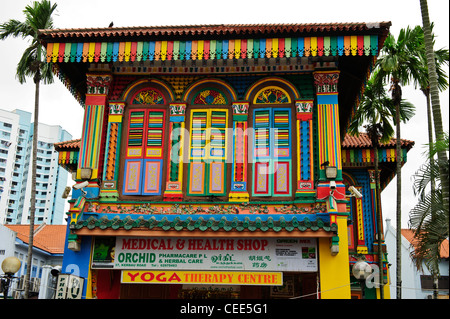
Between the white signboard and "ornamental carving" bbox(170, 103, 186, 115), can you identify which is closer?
the white signboard

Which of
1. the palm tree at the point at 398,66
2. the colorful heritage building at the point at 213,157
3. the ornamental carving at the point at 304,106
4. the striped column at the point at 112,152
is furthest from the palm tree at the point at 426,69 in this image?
the striped column at the point at 112,152

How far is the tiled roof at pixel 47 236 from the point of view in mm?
41031

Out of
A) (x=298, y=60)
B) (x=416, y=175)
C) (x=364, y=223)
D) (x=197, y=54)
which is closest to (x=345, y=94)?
(x=298, y=60)

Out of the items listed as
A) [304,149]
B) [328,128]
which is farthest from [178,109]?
[328,128]

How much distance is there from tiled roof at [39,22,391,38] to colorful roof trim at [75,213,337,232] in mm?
4622

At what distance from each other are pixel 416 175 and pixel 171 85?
6.94 m

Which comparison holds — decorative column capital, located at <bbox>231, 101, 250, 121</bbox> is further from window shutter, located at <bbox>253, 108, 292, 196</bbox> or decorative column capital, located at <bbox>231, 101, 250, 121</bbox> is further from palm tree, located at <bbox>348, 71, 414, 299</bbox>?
palm tree, located at <bbox>348, 71, 414, 299</bbox>

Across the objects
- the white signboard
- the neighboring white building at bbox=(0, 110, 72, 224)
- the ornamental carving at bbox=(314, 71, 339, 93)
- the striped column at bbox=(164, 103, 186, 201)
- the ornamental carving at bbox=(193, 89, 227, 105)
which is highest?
the neighboring white building at bbox=(0, 110, 72, 224)

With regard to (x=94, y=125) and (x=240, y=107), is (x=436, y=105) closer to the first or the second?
(x=240, y=107)

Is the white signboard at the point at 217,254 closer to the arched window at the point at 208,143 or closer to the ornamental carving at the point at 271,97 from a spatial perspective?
the arched window at the point at 208,143

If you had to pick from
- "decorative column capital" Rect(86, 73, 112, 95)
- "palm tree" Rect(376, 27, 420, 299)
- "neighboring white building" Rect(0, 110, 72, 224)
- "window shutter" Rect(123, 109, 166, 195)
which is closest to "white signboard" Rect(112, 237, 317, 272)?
"window shutter" Rect(123, 109, 166, 195)

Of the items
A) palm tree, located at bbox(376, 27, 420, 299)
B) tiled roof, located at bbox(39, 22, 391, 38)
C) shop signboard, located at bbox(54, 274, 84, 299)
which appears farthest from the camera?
palm tree, located at bbox(376, 27, 420, 299)

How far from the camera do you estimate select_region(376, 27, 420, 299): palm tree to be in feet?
62.9

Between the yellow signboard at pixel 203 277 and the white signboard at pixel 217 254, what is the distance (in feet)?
0.39
